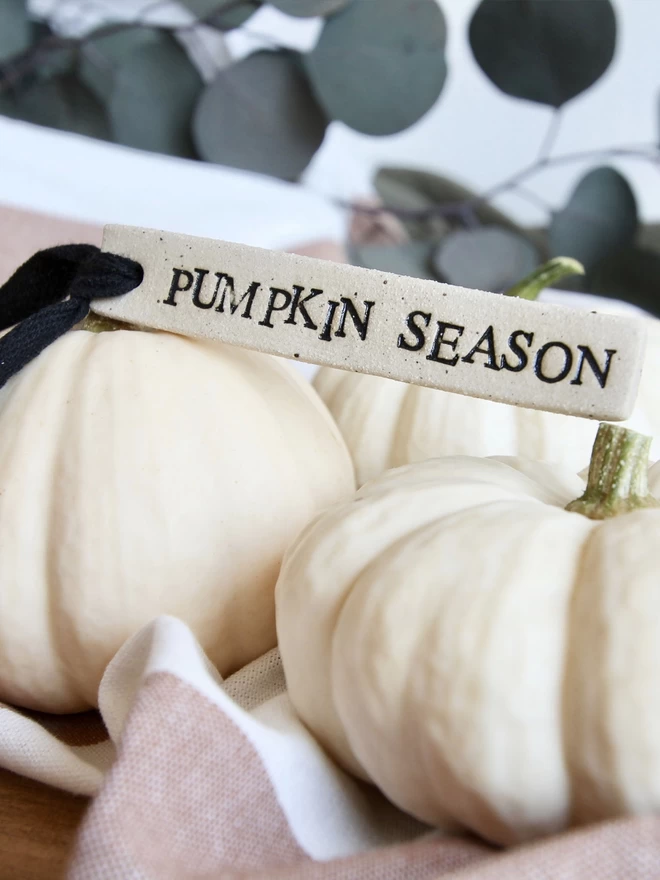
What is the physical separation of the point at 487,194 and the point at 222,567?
3.75ft

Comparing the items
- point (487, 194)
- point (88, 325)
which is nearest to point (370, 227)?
point (487, 194)

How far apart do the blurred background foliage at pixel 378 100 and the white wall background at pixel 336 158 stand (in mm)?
21

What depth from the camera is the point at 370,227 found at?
4.82ft

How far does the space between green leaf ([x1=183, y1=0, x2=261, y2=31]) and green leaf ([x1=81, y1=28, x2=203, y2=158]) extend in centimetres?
6

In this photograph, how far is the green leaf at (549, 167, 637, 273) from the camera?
141 cm

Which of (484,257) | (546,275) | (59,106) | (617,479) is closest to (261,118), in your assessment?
(59,106)

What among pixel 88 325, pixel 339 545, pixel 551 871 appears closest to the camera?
pixel 551 871

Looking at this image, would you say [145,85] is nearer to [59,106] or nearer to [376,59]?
[59,106]

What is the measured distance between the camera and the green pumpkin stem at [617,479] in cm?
39

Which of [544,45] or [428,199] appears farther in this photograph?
[428,199]

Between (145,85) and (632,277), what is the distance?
2.76 ft

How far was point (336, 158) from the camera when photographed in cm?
142

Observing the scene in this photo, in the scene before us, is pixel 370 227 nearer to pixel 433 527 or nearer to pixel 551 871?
pixel 433 527

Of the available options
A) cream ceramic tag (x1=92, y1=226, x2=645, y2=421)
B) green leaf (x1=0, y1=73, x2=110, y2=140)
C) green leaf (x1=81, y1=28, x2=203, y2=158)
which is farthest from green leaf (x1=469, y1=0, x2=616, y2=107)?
cream ceramic tag (x1=92, y1=226, x2=645, y2=421)
